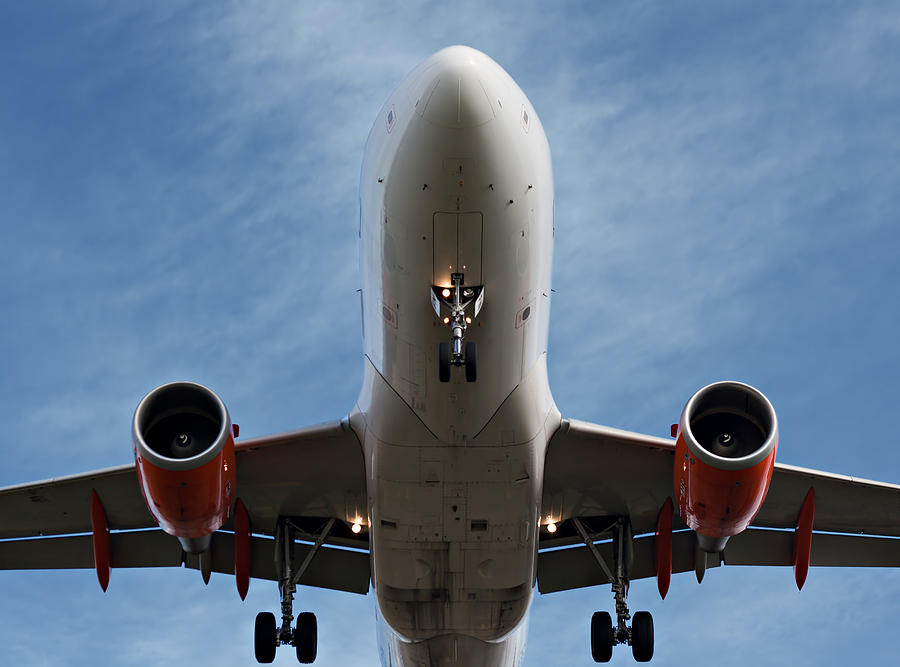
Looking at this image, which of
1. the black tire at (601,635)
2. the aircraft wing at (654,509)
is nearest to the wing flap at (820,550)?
the aircraft wing at (654,509)

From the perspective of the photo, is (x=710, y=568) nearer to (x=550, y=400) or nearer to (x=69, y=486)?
(x=550, y=400)

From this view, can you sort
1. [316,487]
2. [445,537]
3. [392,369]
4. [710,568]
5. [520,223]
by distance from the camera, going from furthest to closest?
1. [710,568]
2. [316,487]
3. [445,537]
4. [392,369]
5. [520,223]

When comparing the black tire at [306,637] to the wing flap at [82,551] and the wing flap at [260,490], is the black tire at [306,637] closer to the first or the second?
the wing flap at [260,490]

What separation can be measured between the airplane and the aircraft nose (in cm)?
3

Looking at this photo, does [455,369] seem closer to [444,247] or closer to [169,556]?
[444,247]

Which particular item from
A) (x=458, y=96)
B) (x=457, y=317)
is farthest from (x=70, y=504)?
(x=458, y=96)

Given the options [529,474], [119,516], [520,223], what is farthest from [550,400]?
[119,516]

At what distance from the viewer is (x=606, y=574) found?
18.4 m

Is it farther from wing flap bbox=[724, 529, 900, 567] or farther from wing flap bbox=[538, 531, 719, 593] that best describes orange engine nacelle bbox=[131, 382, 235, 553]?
wing flap bbox=[724, 529, 900, 567]

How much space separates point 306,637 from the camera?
18734 mm

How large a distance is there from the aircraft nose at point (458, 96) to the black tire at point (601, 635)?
9.09 metres

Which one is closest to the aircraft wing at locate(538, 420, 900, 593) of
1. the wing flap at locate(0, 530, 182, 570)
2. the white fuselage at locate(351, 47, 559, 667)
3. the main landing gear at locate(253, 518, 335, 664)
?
the white fuselage at locate(351, 47, 559, 667)

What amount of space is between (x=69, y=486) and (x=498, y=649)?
6.81 m

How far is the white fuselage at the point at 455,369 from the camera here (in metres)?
13.2
